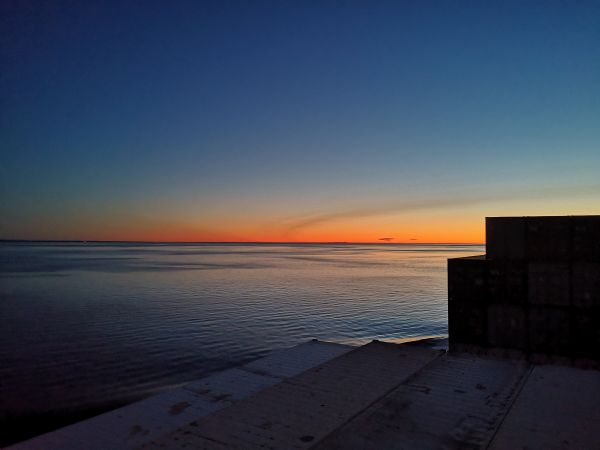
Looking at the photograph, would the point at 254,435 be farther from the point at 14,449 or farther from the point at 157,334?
the point at 157,334

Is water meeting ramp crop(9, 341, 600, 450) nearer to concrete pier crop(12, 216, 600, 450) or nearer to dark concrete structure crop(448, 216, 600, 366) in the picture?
concrete pier crop(12, 216, 600, 450)

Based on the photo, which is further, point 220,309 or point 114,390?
point 220,309

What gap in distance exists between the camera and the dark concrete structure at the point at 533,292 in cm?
1232

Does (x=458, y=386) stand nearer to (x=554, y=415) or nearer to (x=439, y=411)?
(x=439, y=411)

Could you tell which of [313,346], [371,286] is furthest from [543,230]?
[371,286]

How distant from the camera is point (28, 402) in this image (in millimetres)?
13047

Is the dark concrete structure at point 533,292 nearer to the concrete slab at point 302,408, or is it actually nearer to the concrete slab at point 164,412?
the concrete slab at point 302,408

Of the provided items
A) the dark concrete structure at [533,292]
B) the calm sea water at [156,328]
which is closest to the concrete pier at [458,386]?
the dark concrete structure at [533,292]

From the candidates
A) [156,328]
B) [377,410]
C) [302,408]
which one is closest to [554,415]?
[377,410]

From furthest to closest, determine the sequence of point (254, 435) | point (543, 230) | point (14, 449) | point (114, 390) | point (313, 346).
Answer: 1. point (313, 346)
2. point (114, 390)
3. point (543, 230)
4. point (14, 449)
5. point (254, 435)

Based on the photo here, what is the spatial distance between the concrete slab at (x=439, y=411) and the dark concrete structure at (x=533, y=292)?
7.00ft

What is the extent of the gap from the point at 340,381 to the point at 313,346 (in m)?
7.55

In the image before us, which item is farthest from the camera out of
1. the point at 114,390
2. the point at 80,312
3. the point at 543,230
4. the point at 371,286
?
the point at 371,286

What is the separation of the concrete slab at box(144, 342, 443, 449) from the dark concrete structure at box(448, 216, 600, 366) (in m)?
3.07
